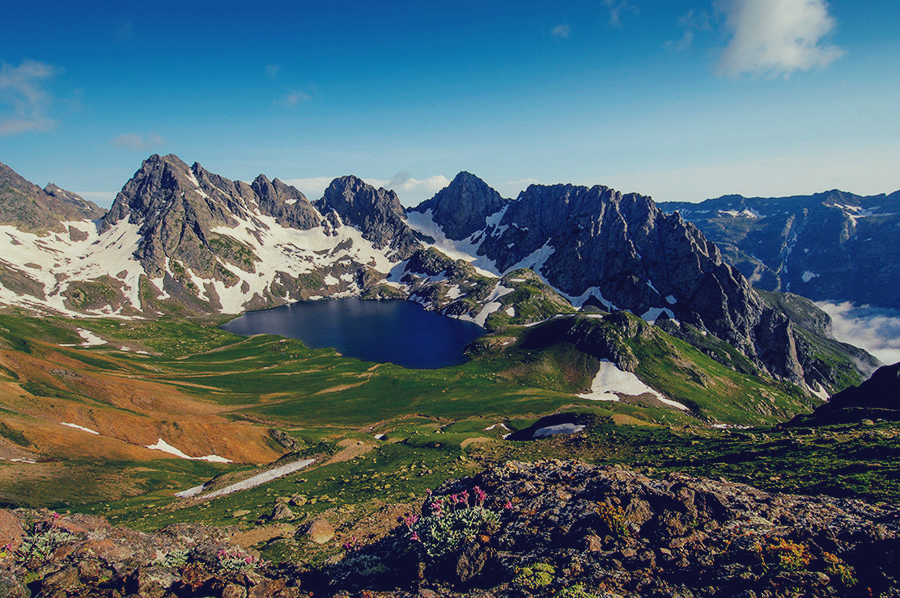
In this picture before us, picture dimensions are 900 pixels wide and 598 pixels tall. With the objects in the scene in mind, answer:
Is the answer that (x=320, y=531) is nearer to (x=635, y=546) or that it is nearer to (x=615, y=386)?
(x=635, y=546)

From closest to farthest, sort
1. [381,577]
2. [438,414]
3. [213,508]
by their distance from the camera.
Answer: [381,577] < [213,508] < [438,414]

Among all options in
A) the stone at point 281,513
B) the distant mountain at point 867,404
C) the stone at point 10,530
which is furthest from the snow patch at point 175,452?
the distant mountain at point 867,404

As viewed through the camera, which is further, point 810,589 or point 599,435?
point 599,435

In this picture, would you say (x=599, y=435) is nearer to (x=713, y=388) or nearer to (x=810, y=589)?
(x=810, y=589)

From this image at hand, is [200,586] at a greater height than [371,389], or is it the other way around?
[200,586]

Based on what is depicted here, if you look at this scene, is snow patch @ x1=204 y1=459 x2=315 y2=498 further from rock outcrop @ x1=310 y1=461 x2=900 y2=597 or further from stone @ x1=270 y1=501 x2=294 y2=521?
rock outcrop @ x1=310 y1=461 x2=900 y2=597

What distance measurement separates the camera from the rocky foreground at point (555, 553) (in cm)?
1405

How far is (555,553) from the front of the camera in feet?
56.9

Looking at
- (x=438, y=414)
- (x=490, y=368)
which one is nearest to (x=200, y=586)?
(x=438, y=414)

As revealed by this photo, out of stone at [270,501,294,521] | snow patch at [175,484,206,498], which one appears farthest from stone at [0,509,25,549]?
snow patch at [175,484,206,498]

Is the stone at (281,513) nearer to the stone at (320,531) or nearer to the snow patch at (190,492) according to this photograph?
the stone at (320,531)

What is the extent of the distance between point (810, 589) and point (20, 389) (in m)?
106

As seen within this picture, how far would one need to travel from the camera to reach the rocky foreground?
14055 millimetres

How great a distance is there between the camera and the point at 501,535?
19.4m
